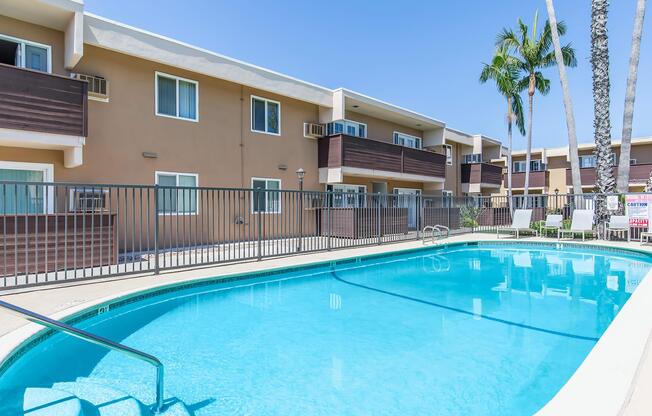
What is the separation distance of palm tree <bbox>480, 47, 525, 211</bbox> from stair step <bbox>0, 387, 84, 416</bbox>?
20192 mm

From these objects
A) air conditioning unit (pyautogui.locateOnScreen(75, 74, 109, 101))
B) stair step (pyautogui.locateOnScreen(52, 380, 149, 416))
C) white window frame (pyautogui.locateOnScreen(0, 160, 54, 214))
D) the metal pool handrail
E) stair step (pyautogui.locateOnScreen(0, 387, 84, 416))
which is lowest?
stair step (pyautogui.locateOnScreen(52, 380, 149, 416))

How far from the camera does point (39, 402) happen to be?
289 centimetres

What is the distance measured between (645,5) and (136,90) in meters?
17.8

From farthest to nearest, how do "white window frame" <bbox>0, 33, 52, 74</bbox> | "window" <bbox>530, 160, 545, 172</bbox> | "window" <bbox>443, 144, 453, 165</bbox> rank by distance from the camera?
"window" <bbox>530, 160, 545, 172</bbox>, "window" <bbox>443, 144, 453, 165</bbox>, "white window frame" <bbox>0, 33, 52, 74</bbox>

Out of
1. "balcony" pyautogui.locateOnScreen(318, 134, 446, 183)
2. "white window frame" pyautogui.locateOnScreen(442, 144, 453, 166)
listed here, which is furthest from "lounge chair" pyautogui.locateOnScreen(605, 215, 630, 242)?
"white window frame" pyautogui.locateOnScreen(442, 144, 453, 166)

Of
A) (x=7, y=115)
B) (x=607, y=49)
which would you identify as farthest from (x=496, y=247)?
(x=7, y=115)

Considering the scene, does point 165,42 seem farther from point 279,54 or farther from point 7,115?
point 279,54

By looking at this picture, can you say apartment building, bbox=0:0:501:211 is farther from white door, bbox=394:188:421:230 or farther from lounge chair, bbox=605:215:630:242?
lounge chair, bbox=605:215:630:242

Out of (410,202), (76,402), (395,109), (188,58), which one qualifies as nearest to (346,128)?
(395,109)

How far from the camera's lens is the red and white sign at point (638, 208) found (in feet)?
40.9

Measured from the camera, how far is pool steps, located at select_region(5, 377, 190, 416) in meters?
2.78

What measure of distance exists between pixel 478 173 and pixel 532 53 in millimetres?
7402

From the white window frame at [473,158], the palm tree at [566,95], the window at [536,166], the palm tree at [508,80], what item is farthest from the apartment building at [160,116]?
the window at [536,166]

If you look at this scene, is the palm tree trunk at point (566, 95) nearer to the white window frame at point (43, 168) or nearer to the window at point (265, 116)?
the window at point (265, 116)
